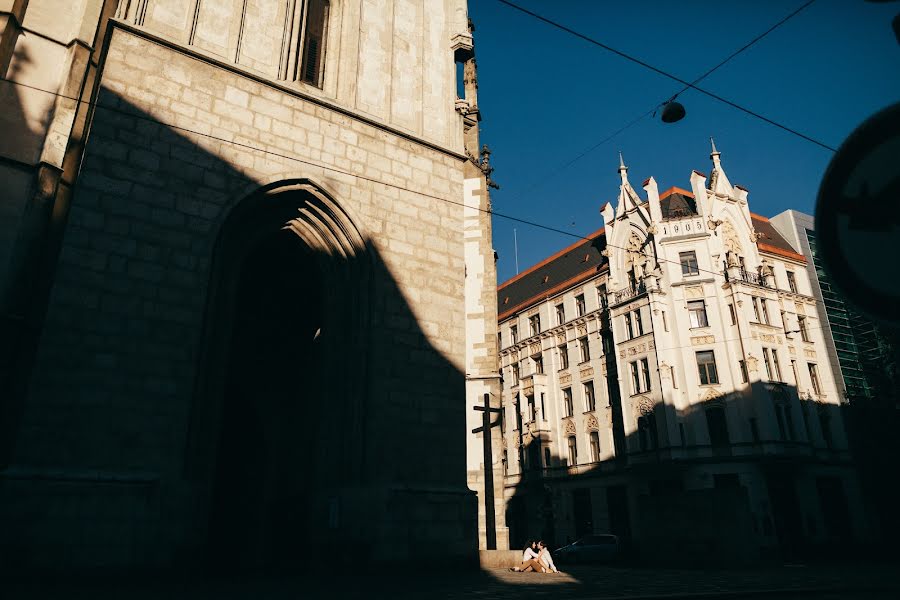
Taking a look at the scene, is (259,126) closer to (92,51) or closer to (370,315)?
(92,51)

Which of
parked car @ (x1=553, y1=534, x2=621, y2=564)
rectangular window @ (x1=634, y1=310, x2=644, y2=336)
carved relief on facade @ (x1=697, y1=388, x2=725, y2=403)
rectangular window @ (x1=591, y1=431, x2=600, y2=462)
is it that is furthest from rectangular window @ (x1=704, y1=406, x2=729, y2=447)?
parked car @ (x1=553, y1=534, x2=621, y2=564)

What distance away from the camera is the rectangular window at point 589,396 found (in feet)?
122

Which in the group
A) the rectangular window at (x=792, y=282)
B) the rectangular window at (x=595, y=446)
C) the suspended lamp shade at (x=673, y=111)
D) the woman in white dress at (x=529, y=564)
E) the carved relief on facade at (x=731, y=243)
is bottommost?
the woman in white dress at (x=529, y=564)

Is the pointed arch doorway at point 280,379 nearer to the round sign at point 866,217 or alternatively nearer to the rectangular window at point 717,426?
the round sign at point 866,217

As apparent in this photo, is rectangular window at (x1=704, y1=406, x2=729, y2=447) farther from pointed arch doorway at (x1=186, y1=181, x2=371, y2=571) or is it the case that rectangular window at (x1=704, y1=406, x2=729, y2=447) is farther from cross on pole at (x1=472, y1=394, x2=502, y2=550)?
pointed arch doorway at (x1=186, y1=181, x2=371, y2=571)

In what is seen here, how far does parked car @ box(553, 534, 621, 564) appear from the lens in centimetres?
2581

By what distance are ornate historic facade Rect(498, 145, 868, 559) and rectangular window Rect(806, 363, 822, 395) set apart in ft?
0.34

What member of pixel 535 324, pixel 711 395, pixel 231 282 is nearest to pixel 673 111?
pixel 231 282

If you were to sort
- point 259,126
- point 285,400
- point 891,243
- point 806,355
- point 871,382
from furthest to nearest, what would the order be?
point 871,382, point 806,355, point 285,400, point 259,126, point 891,243

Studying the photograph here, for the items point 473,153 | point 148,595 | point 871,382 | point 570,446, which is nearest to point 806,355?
point 871,382

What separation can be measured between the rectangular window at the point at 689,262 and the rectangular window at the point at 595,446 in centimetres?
1142

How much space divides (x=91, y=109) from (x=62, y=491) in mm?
6160

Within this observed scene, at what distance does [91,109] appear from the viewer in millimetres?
9617

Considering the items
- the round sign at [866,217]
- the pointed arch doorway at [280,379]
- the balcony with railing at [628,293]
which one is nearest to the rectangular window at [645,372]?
the balcony with railing at [628,293]
